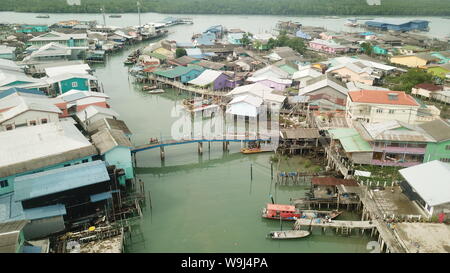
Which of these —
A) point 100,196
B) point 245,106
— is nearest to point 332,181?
point 245,106

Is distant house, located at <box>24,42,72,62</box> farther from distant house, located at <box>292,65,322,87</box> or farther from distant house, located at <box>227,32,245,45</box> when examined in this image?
distant house, located at <box>292,65,322,87</box>

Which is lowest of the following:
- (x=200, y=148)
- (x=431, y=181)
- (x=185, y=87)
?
(x=200, y=148)

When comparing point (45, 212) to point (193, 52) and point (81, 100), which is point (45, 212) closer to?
point (81, 100)

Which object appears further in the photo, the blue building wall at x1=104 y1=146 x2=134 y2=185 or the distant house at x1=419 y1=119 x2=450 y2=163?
the distant house at x1=419 y1=119 x2=450 y2=163

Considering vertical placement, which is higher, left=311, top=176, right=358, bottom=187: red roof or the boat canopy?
left=311, top=176, right=358, bottom=187: red roof

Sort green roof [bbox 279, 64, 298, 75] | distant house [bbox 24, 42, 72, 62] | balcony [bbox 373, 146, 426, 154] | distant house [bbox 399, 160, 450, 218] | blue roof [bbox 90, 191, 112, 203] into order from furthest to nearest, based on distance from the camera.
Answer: distant house [bbox 24, 42, 72, 62] → green roof [bbox 279, 64, 298, 75] → balcony [bbox 373, 146, 426, 154] → blue roof [bbox 90, 191, 112, 203] → distant house [bbox 399, 160, 450, 218]

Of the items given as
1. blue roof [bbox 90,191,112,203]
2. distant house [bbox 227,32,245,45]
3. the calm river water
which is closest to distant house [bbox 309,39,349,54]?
distant house [bbox 227,32,245,45]

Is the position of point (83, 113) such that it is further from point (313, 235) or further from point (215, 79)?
point (313, 235)
